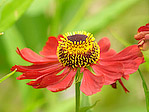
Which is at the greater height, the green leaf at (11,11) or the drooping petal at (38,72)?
the green leaf at (11,11)

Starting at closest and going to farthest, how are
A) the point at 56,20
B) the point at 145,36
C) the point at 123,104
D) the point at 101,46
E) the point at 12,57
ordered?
1. the point at 145,36
2. the point at 101,46
3. the point at 12,57
4. the point at 56,20
5. the point at 123,104

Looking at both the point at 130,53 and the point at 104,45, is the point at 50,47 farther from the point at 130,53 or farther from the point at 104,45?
the point at 130,53

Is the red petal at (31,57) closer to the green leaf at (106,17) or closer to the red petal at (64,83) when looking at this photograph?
the red petal at (64,83)

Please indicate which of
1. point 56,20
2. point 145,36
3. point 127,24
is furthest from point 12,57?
point 127,24

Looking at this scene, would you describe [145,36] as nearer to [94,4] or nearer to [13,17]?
[13,17]

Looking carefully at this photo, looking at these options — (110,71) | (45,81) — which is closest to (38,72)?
(45,81)

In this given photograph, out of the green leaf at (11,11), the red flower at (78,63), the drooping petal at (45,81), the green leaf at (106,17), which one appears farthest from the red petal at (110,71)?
the green leaf at (106,17)

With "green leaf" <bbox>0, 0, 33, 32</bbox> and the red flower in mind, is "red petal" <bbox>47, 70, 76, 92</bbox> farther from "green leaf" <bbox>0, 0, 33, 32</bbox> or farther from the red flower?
A: "green leaf" <bbox>0, 0, 33, 32</bbox>
